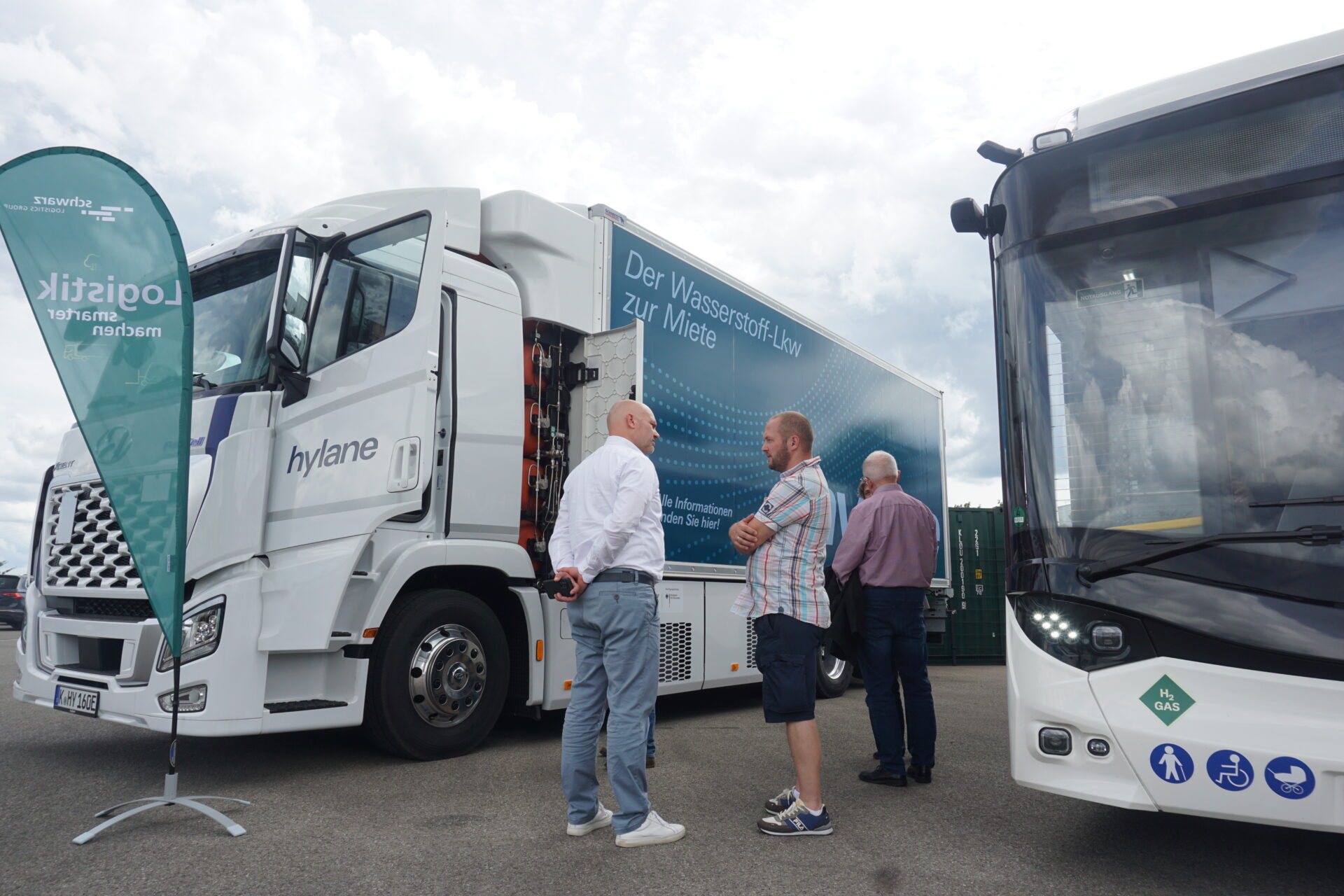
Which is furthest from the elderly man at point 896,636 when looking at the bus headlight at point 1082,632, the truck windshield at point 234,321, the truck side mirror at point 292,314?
the truck windshield at point 234,321

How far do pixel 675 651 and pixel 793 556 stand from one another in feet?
8.48

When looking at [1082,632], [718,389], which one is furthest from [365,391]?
[1082,632]

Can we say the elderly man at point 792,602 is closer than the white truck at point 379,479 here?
Yes

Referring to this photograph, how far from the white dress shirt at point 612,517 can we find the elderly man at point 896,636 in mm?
1490

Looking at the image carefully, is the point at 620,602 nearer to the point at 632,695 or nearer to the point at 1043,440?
the point at 632,695

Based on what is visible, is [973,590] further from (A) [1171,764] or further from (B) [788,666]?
(A) [1171,764]

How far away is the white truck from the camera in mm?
4285

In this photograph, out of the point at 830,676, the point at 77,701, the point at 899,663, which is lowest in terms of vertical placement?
the point at 830,676

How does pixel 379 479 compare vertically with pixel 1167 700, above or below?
above

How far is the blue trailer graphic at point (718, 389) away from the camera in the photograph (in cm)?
598

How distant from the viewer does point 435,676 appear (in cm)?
471

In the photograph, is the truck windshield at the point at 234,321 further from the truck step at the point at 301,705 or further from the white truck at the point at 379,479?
the truck step at the point at 301,705

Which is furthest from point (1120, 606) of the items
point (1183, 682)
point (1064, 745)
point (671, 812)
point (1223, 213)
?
point (671, 812)

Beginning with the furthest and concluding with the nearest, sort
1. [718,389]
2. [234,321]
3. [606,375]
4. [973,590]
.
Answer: [973,590] → [718,389] → [606,375] → [234,321]
